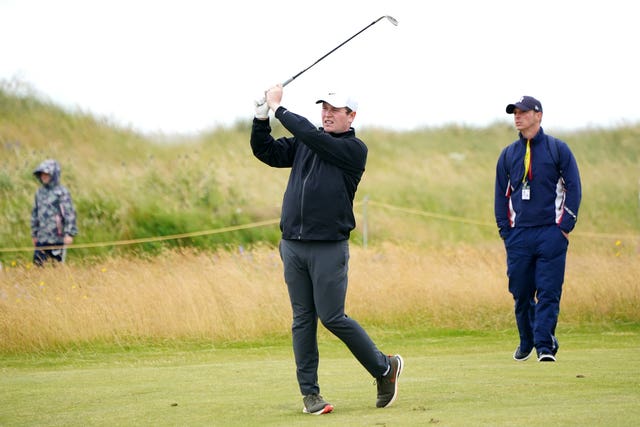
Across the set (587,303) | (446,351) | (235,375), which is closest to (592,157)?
(587,303)

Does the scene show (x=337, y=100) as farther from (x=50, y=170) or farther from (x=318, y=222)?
(x=50, y=170)

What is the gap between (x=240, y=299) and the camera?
12914 millimetres

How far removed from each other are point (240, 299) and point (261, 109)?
644cm

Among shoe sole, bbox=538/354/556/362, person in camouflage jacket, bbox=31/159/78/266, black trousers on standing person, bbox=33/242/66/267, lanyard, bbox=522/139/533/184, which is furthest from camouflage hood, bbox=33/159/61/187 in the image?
shoe sole, bbox=538/354/556/362

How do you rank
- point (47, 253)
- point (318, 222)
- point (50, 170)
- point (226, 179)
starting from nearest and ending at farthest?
point (318, 222) < point (50, 170) < point (47, 253) < point (226, 179)

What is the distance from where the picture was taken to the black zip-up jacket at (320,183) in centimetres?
647

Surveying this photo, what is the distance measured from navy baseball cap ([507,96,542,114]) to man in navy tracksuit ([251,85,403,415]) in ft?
9.37

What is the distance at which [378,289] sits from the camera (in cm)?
1333

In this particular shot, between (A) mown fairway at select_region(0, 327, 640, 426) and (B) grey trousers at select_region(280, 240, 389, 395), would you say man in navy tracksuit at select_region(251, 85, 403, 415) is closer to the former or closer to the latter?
(B) grey trousers at select_region(280, 240, 389, 395)

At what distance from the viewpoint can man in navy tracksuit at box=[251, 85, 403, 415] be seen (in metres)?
6.52

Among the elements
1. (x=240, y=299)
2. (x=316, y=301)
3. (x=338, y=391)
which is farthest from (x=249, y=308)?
(x=316, y=301)

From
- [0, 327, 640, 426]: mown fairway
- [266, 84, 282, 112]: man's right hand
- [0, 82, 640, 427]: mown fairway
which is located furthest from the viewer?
[0, 82, 640, 427]: mown fairway

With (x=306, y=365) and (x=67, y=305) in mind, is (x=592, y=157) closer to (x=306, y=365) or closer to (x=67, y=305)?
(x=67, y=305)

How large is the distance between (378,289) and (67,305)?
3626 millimetres
